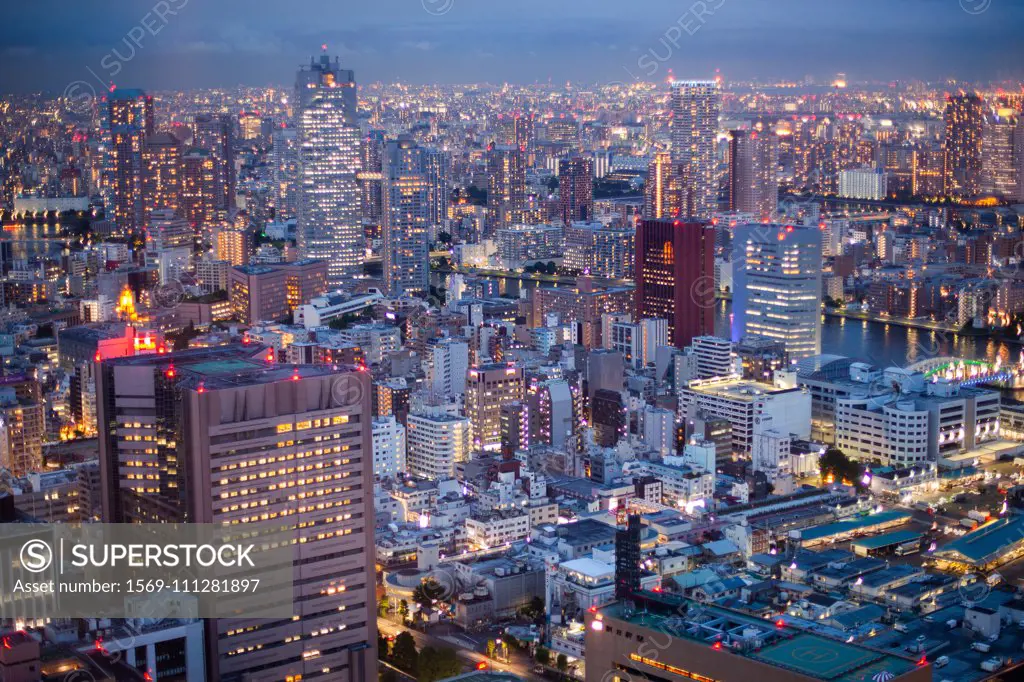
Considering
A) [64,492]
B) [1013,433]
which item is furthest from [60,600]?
[1013,433]

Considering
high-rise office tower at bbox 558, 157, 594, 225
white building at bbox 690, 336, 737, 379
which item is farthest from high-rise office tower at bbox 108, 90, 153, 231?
white building at bbox 690, 336, 737, 379

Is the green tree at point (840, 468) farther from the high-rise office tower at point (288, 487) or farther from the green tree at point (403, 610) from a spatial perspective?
the high-rise office tower at point (288, 487)

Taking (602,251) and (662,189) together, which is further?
(662,189)

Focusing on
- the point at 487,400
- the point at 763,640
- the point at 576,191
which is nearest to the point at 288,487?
the point at 763,640

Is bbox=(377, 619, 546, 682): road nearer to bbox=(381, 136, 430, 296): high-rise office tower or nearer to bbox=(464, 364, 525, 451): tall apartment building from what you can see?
bbox=(464, 364, 525, 451): tall apartment building

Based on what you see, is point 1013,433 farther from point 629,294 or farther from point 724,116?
point 724,116

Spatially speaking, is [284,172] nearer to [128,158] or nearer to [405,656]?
[128,158]
